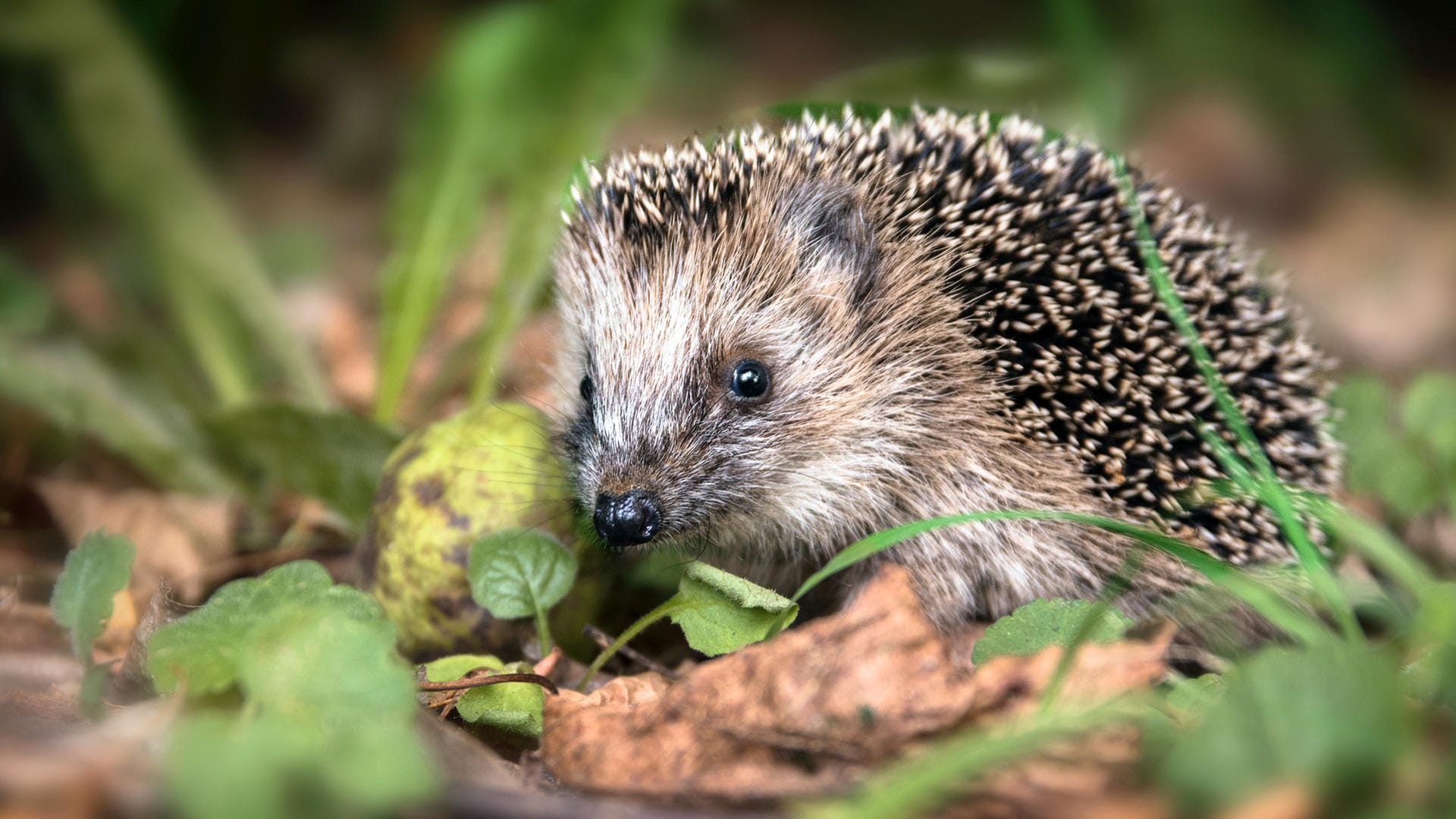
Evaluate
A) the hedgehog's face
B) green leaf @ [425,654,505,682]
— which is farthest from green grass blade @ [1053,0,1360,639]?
green leaf @ [425,654,505,682]

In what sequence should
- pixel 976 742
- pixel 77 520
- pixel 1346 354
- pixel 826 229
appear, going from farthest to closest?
pixel 1346 354, pixel 77 520, pixel 826 229, pixel 976 742

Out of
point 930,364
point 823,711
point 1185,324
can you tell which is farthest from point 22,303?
point 1185,324

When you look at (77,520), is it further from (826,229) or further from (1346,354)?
(1346,354)

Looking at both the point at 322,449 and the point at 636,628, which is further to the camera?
the point at 322,449

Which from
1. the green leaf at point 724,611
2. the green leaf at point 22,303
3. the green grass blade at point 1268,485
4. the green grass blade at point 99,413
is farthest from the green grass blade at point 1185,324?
the green leaf at point 22,303

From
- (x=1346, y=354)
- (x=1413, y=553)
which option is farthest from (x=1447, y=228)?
(x=1413, y=553)

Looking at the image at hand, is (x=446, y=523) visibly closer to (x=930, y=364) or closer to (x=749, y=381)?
(x=749, y=381)
